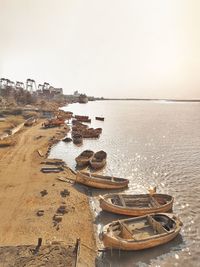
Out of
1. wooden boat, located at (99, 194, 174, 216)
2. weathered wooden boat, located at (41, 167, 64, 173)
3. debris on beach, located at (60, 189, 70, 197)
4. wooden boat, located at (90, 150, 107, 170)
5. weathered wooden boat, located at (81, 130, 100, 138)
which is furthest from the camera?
weathered wooden boat, located at (81, 130, 100, 138)

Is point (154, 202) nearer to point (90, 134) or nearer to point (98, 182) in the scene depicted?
point (98, 182)

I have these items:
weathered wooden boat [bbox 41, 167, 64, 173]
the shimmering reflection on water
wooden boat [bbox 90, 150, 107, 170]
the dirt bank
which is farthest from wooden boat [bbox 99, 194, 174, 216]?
wooden boat [bbox 90, 150, 107, 170]

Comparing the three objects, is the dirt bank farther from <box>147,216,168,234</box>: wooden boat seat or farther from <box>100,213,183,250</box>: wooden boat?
<box>147,216,168,234</box>: wooden boat seat

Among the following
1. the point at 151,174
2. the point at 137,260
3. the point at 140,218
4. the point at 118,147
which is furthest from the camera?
the point at 118,147

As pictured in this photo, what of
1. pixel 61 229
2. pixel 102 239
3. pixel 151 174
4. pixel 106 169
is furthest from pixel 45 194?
pixel 151 174

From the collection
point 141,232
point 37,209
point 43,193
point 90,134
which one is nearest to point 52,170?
point 43,193

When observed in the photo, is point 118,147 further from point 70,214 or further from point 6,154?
point 70,214
